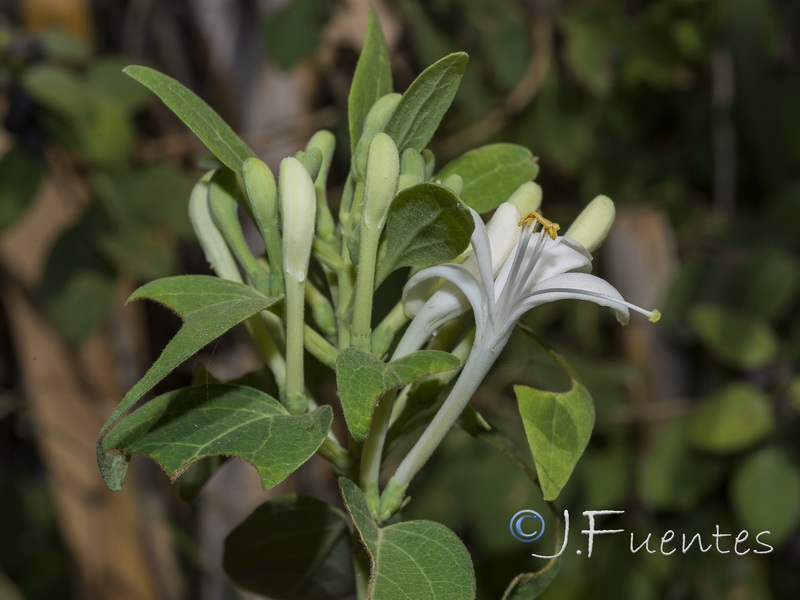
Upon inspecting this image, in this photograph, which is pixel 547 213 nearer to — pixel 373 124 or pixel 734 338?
pixel 734 338

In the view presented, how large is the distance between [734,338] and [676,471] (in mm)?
205

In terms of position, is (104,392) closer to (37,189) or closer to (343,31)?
(37,189)

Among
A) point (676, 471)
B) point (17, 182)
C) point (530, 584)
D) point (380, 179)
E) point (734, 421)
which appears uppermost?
point (380, 179)

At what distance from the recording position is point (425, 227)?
0.42 metres

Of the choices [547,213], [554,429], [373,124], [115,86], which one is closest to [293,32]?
[115,86]

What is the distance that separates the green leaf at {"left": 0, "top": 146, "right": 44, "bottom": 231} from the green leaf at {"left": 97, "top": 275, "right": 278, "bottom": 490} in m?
0.76

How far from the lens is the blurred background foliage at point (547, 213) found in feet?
3.90

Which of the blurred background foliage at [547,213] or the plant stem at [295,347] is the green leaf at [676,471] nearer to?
the blurred background foliage at [547,213]

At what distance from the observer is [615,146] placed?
5.15ft

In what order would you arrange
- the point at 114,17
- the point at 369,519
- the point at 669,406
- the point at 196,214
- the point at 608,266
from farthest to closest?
the point at 114,17 → the point at 608,266 → the point at 669,406 → the point at 196,214 → the point at 369,519

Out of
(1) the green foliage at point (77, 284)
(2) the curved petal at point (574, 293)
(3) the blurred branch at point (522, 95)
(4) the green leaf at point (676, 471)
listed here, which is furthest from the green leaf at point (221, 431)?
(3) the blurred branch at point (522, 95)

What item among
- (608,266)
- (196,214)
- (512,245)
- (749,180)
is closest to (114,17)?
(608,266)

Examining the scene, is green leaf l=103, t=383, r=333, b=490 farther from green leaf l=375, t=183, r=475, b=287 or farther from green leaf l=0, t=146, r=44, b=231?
green leaf l=0, t=146, r=44, b=231

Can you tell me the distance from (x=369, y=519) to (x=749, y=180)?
1.44m
